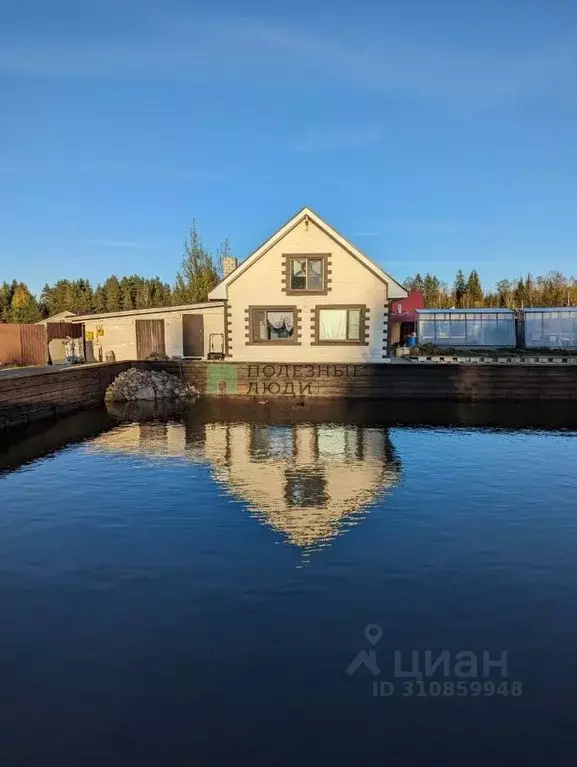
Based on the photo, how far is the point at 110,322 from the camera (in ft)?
102

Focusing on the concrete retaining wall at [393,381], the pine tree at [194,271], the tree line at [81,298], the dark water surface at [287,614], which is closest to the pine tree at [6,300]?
the tree line at [81,298]

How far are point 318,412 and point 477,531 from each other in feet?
46.7

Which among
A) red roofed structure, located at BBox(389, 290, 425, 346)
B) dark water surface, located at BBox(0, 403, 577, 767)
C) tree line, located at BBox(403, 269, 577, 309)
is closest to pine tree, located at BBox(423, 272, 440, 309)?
tree line, located at BBox(403, 269, 577, 309)

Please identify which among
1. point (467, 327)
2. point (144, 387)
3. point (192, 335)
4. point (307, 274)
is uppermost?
point (307, 274)

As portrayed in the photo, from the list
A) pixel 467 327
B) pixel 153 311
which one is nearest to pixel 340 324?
pixel 153 311

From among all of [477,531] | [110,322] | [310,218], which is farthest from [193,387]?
[477,531]

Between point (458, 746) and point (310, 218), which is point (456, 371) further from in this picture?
point (458, 746)

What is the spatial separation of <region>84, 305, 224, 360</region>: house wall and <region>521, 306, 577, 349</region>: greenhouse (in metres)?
22.1

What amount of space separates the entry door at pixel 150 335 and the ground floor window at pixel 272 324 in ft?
19.4

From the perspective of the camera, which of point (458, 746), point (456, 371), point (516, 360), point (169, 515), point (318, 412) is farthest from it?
point (516, 360)

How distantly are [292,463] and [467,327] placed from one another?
29286 mm

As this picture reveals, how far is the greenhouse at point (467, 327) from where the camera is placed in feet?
127

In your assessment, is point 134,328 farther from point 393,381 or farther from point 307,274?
point 393,381

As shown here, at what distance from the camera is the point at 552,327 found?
3766 cm
